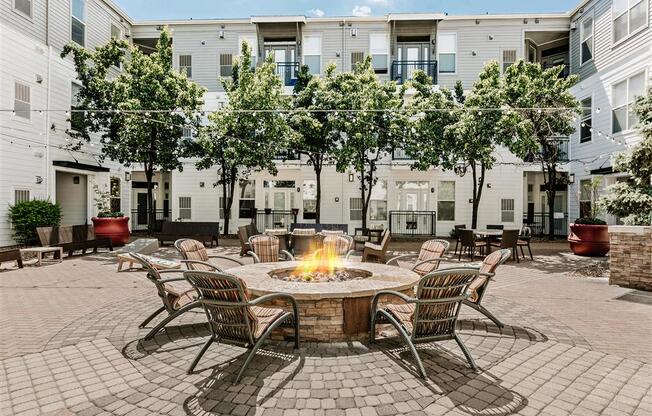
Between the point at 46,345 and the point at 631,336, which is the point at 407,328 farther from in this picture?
the point at 46,345

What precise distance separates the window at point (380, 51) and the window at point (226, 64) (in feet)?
26.0

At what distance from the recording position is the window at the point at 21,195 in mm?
14082

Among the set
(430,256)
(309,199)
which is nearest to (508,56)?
(309,199)

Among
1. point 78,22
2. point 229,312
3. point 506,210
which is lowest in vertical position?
point 229,312

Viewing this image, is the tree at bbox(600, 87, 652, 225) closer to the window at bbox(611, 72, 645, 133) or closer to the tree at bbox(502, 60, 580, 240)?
the tree at bbox(502, 60, 580, 240)

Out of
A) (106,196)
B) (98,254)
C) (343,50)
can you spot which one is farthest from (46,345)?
(343,50)

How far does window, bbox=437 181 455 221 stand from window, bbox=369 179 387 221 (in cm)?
293

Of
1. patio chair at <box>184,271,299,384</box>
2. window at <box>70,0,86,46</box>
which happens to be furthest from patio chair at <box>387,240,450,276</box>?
window at <box>70,0,86,46</box>

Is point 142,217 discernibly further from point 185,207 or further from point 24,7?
point 24,7

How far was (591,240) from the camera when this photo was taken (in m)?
12.3

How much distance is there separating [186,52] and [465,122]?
16.4 m

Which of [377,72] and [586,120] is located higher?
[377,72]

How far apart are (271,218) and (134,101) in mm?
9239

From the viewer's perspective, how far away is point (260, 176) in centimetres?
2141
